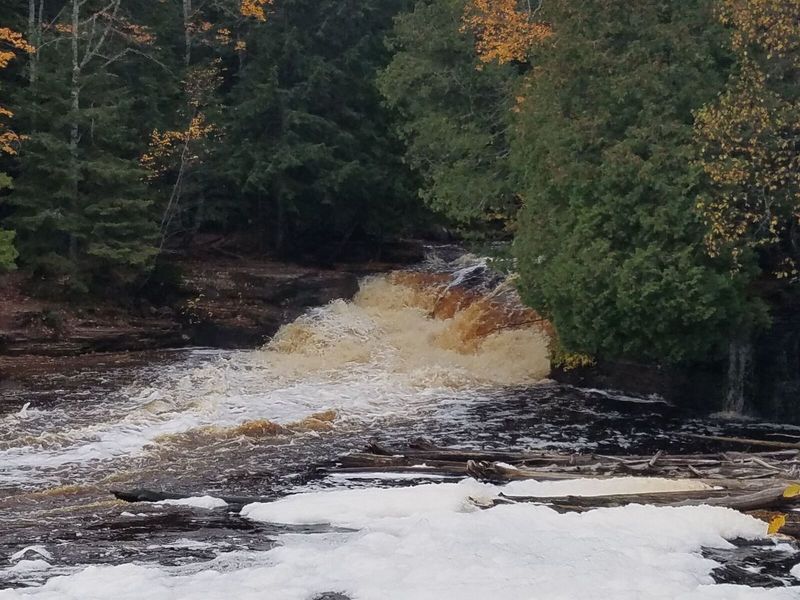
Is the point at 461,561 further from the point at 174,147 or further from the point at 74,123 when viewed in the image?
the point at 174,147

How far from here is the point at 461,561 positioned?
7012 mm

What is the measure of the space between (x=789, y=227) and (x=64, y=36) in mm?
17148

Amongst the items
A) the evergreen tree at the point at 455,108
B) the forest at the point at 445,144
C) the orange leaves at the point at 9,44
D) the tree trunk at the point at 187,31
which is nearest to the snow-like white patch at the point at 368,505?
the forest at the point at 445,144

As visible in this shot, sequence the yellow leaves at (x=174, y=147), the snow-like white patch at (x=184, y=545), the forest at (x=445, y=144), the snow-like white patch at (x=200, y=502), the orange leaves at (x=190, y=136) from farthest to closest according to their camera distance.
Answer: the orange leaves at (x=190, y=136) < the yellow leaves at (x=174, y=147) < the forest at (x=445, y=144) < the snow-like white patch at (x=200, y=502) < the snow-like white patch at (x=184, y=545)

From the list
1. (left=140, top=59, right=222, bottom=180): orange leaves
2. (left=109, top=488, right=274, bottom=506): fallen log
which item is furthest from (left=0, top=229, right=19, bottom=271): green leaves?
(left=109, top=488, right=274, bottom=506): fallen log

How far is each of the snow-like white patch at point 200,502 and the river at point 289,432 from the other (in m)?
0.13

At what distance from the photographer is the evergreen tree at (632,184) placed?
13367 millimetres

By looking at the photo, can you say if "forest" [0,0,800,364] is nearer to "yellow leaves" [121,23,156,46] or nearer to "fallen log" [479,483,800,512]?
"yellow leaves" [121,23,156,46]

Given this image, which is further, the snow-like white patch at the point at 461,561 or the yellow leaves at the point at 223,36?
the yellow leaves at the point at 223,36

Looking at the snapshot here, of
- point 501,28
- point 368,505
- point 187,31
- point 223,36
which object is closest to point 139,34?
point 187,31

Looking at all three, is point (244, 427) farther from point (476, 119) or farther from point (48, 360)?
point (476, 119)

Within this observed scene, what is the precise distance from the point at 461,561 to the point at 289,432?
6.96 metres

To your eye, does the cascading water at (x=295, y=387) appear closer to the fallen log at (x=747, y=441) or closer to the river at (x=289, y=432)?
the river at (x=289, y=432)

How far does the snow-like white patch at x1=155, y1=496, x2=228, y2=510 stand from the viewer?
30.9 ft
